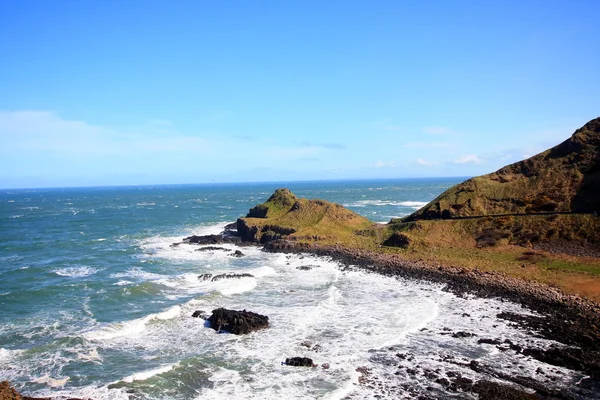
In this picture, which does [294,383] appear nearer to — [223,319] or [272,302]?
[223,319]

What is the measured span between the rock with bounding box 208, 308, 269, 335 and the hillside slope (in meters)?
35.0

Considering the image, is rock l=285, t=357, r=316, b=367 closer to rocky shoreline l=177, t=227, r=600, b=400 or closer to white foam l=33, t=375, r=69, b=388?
rocky shoreline l=177, t=227, r=600, b=400

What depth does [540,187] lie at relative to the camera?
2034 inches

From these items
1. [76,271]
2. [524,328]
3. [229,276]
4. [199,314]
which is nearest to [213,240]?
[76,271]

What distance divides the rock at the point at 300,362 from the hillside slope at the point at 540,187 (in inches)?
1486

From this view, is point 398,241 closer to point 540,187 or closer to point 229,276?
point 540,187

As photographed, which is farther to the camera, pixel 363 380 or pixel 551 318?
pixel 551 318

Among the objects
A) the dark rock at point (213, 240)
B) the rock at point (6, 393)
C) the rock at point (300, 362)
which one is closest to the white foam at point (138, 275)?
the dark rock at point (213, 240)

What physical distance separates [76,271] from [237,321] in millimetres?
26925

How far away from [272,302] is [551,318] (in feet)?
64.7

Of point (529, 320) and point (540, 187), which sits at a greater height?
point (540, 187)

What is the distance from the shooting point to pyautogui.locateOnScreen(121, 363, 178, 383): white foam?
20.8 meters

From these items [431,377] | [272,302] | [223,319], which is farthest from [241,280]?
[431,377]

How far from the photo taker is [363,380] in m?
20.1
